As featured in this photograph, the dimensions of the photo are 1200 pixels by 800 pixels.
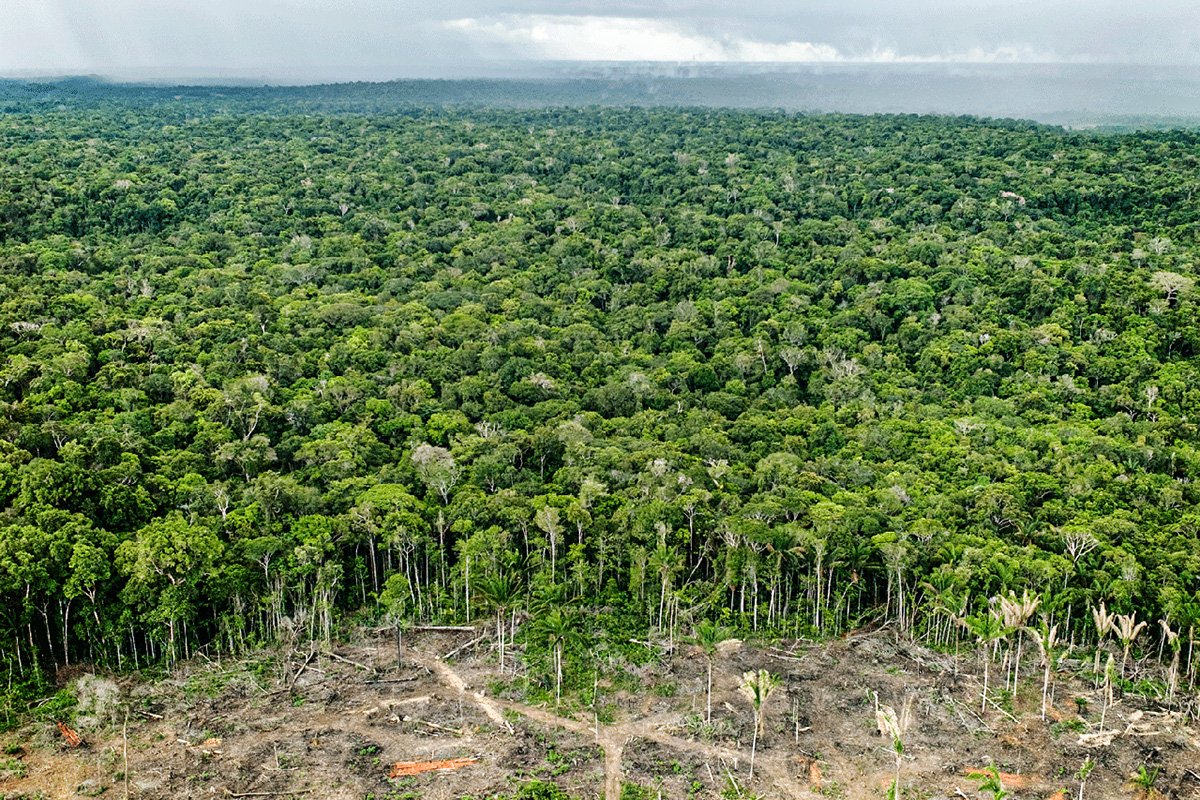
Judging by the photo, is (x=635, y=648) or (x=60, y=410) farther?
(x=60, y=410)

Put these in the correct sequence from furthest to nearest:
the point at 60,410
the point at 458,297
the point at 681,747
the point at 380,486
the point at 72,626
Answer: the point at 458,297 → the point at 60,410 → the point at 380,486 → the point at 72,626 → the point at 681,747

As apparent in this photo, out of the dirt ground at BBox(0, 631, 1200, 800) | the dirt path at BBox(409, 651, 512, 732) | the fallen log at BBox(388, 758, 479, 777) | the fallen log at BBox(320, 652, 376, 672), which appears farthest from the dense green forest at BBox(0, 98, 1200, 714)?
the fallen log at BBox(388, 758, 479, 777)

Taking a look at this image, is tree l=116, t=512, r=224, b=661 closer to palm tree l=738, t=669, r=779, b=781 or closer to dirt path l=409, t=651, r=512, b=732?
dirt path l=409, t=651, r=512, b=732

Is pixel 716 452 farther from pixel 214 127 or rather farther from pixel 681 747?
pixel 214 127

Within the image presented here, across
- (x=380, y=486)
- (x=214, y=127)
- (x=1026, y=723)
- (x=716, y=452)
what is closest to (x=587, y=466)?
(x=716, y=452)

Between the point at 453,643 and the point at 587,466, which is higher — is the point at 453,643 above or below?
below

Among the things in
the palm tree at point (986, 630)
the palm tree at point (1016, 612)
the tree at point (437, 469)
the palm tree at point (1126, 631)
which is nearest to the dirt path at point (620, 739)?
the palm tree at point (986, 630)
